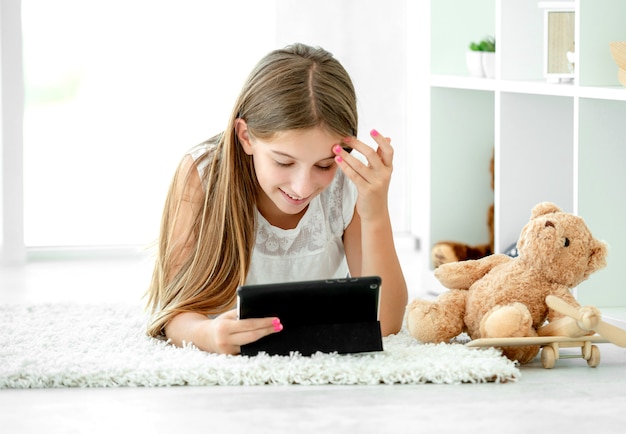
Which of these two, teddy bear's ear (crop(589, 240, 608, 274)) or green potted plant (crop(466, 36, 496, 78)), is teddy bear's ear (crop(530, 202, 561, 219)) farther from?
green potted plant (crop(466, 36, 496, 78))

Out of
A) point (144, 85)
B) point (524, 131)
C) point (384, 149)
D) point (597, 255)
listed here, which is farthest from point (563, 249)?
point (144, 85)

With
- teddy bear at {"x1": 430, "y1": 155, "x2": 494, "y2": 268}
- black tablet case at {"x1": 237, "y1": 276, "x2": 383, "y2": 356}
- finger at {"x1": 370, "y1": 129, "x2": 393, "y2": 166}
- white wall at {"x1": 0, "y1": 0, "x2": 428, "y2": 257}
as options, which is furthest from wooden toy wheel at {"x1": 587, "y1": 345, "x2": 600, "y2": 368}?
white wall at {"x1": 0, "y1": 0, "x2": 428, "y2": 257}

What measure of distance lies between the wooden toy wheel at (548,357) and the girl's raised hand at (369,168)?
334 millimetres

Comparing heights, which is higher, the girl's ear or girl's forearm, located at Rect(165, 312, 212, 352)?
the girl's ear

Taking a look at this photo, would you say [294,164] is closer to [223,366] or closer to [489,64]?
[223,366]

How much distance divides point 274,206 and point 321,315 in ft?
1.31

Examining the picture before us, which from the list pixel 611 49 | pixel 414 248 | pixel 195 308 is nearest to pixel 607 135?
pixel 611 49

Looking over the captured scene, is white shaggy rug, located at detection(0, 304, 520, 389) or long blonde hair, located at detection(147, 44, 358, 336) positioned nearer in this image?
white shaggy rug, located at detection(0, 304, 520, 389)

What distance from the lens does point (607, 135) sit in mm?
1735

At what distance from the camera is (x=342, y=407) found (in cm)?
112

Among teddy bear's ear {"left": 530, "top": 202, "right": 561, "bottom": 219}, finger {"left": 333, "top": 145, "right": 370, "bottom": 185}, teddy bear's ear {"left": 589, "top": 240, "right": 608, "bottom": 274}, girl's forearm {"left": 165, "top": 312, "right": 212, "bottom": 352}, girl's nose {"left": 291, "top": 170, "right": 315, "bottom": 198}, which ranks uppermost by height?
finger {"left": 333, "top": 145, "right": 370, "bottom": 185}

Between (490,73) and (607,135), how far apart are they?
575 millimetres

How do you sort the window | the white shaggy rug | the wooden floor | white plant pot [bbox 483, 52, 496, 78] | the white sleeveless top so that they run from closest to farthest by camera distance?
the wooden floor < the white shaggy rug < the white sleeveless top < white plant pot [bbox 483, 52, 496, 78] < the window

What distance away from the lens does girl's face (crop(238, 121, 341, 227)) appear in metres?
1.41
